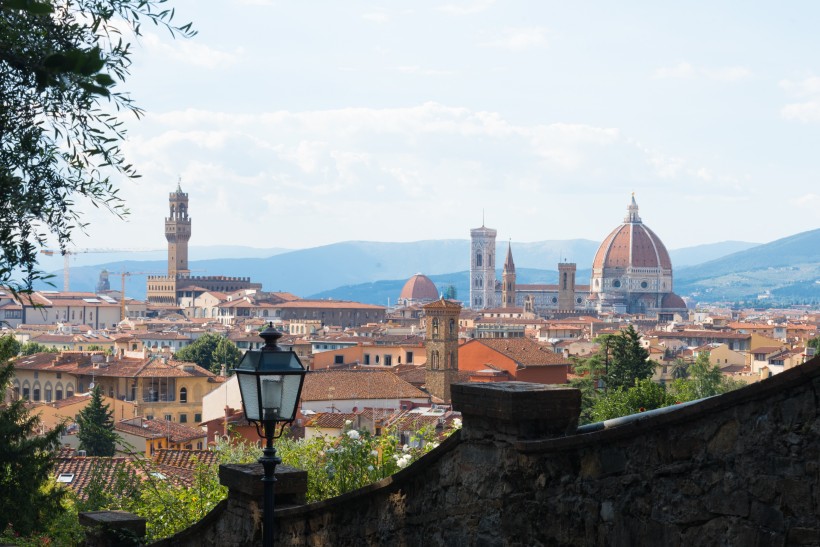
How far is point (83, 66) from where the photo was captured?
3.24 meters

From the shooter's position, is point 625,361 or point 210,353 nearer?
point 625,361

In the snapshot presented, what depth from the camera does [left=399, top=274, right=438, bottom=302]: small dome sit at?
550 ft

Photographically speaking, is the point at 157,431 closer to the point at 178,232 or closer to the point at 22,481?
the point at 22,481

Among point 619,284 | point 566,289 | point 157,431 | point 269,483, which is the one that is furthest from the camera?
point 619,284

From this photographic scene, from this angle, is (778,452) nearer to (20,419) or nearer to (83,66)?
→ (83,66)

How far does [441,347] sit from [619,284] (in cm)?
11538

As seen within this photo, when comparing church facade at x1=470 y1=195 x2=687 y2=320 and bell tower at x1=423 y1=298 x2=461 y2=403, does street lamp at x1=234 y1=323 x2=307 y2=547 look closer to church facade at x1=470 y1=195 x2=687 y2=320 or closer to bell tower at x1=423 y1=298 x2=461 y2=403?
Result: bell tower at x1=423 y1=298 x2=461 y2=403

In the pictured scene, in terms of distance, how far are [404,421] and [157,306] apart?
115069 millimetres

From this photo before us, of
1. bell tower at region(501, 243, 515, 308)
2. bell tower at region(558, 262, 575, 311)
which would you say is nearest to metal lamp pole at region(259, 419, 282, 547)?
bell tower at region(558, 262, 575, 311)

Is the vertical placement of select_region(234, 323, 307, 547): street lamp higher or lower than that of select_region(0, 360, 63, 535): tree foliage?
higher

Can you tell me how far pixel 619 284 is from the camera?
160m

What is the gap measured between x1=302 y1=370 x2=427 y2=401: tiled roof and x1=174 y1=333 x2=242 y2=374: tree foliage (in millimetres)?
24684

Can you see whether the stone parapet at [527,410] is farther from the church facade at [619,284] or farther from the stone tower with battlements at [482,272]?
the stone tower with battlements at [482,272]

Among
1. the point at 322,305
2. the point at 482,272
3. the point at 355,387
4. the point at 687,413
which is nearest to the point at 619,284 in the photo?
the point at 482,272
